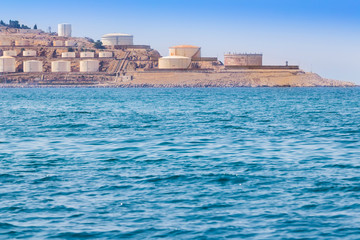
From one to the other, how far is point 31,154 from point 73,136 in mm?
8723

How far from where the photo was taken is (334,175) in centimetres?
2408

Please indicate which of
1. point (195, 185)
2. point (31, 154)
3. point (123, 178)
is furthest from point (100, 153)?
point (195, 185)

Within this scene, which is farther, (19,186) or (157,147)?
(157,147)

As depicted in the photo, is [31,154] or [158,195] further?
[31,154]

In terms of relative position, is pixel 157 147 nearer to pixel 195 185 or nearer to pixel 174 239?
pixel 195 185

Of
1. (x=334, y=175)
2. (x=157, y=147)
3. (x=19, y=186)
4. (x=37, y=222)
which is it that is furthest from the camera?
(x=157, y=147)

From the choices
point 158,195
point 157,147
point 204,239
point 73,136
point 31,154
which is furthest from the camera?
point 73,136

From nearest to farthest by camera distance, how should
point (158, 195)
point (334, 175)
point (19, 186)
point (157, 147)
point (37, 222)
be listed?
1. point (37, 222)
2. point (158, 195)
3. point (19, 186)
4. point (334, 175)
5. point (157, 147)

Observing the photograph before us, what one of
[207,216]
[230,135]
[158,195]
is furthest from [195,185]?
[230,135]

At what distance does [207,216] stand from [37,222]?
444 centimetres

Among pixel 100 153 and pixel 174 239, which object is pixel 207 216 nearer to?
pixel 174 239

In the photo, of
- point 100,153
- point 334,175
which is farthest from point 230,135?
point 334,175

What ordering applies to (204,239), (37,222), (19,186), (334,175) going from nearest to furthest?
(204,239)
(37,222)
(19,186)
(334,175)

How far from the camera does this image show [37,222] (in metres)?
18.0
